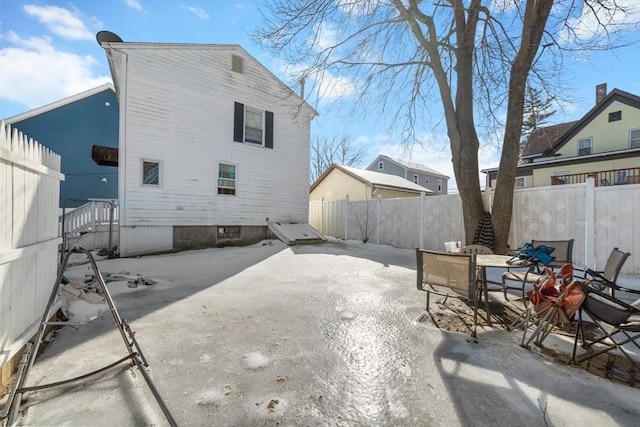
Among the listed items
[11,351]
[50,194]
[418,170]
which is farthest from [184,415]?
[418,170]

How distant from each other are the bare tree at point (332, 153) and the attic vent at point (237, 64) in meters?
19.3

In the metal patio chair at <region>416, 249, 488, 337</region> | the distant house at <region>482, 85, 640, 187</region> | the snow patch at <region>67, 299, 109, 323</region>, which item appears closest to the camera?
the metal patio chair at <region>416, 249, 488, 337</region>

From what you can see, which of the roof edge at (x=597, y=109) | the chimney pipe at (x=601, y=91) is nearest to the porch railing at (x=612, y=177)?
the roof edge at (x=597, y=109)

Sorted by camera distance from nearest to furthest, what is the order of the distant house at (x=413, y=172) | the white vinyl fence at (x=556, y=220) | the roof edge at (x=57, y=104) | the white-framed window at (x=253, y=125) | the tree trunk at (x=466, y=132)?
the white vinyl fence at (x=556, y=220) → the tree trunk at (x=466, y=132) → the white-framed window at (x=253, y=125) → the roof edge at (x=57, y=104) → the distant house at (x=413, y=172)

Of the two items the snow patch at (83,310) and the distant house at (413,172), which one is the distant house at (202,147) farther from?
the distant house at (413,172)

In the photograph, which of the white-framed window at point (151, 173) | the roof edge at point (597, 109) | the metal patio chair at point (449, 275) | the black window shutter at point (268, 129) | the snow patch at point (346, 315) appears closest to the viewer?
the metal patio chair at point (449, 275)

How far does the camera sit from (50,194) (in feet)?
9.51

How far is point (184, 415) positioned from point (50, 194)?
2681 millimetres

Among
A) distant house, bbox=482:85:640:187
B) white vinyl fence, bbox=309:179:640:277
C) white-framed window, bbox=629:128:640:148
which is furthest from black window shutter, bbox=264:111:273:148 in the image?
white-framed window, bbox=629:128:640:148

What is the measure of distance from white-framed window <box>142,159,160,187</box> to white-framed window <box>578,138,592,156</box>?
2082 cm

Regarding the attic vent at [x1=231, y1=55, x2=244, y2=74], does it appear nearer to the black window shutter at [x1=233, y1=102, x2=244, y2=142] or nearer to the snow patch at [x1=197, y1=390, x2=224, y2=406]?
the black window shutter at [x1=233, y1=102, x2=244, y2=142]

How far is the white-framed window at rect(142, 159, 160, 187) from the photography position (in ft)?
29.2

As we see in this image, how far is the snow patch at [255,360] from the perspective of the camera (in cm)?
234

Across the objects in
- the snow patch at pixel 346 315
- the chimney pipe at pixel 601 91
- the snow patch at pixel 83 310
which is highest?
the chimney pipe at pixel 601 91
